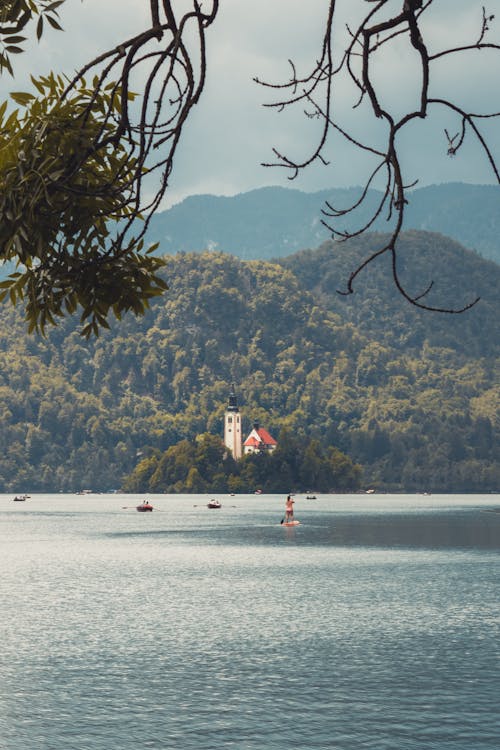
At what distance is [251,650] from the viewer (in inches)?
2280

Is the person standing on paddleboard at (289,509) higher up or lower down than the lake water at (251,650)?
higher up

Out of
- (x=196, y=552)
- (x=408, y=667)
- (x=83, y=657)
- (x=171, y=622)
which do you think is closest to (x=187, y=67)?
(x=408, y=667)

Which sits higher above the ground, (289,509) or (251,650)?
(289,509)

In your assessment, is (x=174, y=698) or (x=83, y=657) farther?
(x=83, y=657)

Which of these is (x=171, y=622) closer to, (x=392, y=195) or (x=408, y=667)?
(x=408, y=667)

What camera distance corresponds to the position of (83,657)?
56.1 m

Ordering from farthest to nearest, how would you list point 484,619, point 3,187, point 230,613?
point 230,613, point 484,619, point 3,187

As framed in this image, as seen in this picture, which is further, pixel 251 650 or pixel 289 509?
pixel 289 509

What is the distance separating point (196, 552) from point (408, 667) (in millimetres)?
77793

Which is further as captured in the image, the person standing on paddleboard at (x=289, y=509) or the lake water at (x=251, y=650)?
the person standing on paddleboard at (x=289, y=509)

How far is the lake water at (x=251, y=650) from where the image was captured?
129 ft

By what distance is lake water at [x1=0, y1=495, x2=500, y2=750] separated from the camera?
129 feet

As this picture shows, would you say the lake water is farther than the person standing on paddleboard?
No

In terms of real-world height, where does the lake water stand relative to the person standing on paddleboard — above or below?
below
